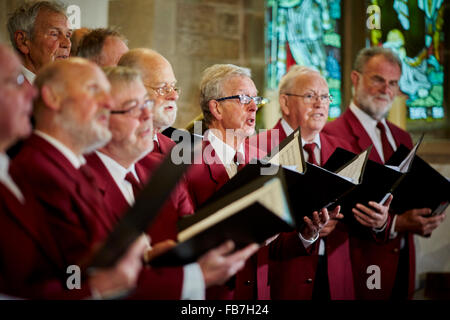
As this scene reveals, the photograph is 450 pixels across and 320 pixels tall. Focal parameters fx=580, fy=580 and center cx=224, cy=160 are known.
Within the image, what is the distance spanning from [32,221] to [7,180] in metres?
0.14

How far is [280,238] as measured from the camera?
11.4 feet

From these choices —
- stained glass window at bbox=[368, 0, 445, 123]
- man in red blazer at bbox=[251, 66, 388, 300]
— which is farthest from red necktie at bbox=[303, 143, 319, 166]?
stained glass window at bbox=[368, 0, 445, 123]

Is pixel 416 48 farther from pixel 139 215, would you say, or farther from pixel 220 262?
pixel 139 215

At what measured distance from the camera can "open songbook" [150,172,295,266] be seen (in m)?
1.84

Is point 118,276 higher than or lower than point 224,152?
lower

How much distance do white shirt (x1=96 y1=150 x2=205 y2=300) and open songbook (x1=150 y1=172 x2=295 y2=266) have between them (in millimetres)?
43

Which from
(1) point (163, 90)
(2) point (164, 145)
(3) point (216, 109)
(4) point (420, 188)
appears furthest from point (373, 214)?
(1) point (163, 90)

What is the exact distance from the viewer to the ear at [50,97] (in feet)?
6.12

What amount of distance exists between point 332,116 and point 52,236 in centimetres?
498

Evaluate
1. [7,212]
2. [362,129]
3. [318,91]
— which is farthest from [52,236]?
[362,129]

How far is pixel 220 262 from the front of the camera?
1.97m

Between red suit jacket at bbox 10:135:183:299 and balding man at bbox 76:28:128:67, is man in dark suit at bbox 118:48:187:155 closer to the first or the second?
balding man at bbox 76:28:128:67

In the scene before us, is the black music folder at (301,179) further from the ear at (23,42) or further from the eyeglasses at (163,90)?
the ear at (23,42)
